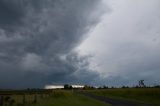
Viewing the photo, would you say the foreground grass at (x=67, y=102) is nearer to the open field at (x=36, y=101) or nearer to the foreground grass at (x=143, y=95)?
the open field at (x=36, y=101)

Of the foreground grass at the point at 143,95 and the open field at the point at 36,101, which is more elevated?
the foreground grass at the point at 143,95

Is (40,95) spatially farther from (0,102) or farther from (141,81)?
(141,81)

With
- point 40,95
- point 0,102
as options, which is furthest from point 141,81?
point 0,102

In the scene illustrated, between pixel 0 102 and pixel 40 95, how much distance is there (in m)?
30.2

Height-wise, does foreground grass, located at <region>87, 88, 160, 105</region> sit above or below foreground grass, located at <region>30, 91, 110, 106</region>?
above

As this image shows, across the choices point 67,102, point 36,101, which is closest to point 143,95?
point 67,102

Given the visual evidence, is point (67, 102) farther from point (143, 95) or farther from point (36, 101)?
point (143, 95)

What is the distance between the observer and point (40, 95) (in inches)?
1751

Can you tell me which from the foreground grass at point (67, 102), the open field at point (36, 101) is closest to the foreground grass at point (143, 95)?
the foreground grass at point (67, 102)

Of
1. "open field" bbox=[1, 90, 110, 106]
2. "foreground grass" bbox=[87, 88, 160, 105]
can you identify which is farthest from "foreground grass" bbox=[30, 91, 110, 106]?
"foreground grass" bbox=[87, 88, 160, 105]

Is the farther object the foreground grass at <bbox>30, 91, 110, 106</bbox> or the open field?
the foreground grass at <bbox>30, 91, 110, 106</bbox>

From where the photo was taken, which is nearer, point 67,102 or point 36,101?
point 36,101

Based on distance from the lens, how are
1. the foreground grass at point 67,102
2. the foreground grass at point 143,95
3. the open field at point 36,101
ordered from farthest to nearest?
the foreground grass at point 143,95 < the foreground grass at point 67,102 < the open field at point 36,101

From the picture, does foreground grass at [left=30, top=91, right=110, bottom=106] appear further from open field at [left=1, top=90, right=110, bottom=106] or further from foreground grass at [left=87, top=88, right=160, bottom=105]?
foreground grass at [left=87, top=88, right=160, bottom=105]
